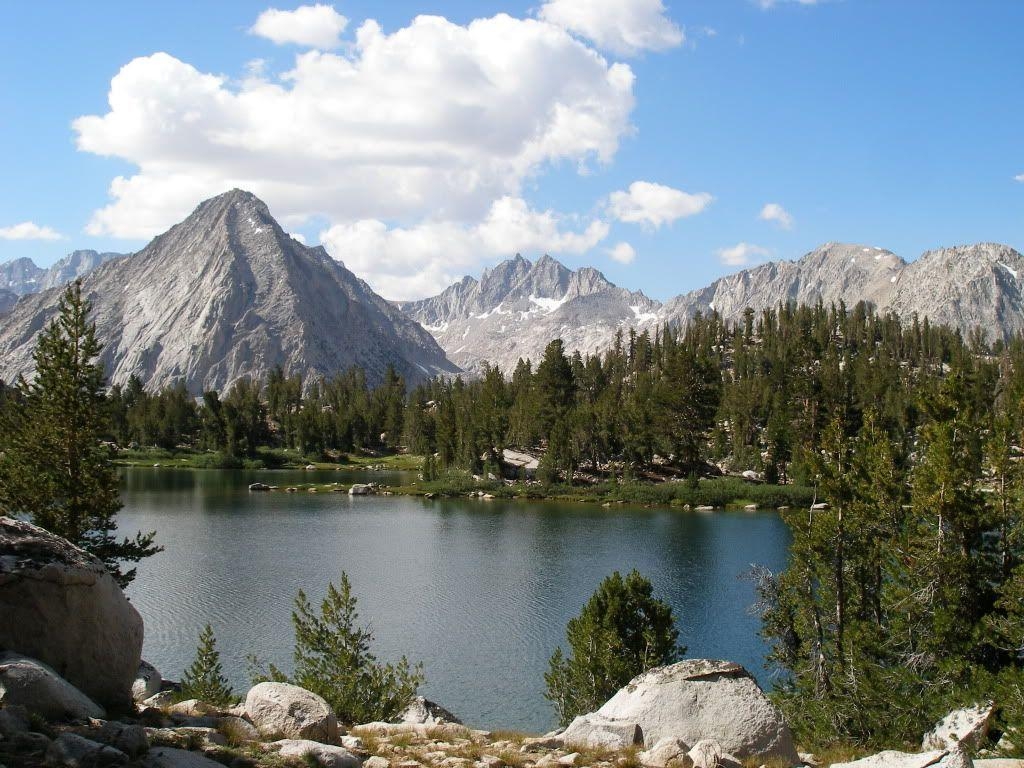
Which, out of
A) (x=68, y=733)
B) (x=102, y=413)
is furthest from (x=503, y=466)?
(x=68, y=733)

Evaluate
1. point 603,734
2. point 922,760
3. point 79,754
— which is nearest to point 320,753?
point 79,754

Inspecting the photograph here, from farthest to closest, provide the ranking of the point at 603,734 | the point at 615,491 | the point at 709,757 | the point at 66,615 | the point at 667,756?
the point at 615,491, the point at 603,734, the point at 667,756, the point at 709,757, the point at 66,615

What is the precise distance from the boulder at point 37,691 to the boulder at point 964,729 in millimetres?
22042

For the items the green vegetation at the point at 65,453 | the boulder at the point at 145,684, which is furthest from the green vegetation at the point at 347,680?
the green vegetation at the point at 65,453

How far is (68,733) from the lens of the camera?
1212 cm

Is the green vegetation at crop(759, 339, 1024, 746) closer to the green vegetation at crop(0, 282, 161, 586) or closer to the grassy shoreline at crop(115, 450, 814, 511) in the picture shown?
the green vegetation at crop(0, 282, 161, 586)

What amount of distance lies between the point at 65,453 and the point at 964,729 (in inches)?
1335

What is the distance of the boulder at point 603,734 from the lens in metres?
18.5

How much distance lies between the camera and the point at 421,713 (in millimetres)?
25547

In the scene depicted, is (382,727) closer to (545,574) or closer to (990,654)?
(990,654)

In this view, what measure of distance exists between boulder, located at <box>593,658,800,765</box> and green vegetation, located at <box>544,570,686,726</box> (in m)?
7.54

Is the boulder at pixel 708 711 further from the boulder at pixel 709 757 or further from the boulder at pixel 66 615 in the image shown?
the boulder at pixel 66 615

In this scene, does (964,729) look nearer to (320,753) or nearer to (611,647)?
(611,647)

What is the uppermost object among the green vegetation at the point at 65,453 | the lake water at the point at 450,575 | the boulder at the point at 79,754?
the green vegetation at the point at 65,453
